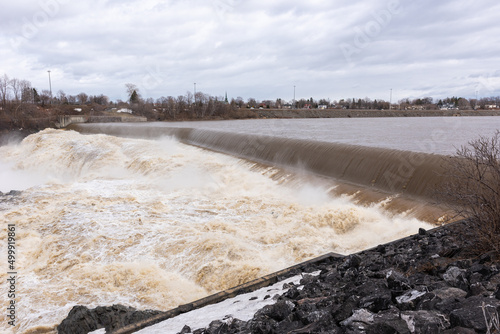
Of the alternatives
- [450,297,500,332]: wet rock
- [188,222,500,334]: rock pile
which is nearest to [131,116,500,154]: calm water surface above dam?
[188,222,500,334]: rock pile

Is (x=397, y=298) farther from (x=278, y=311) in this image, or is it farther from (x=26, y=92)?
(x=26, y=92)

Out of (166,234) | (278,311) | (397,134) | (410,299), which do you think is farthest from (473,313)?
(397,134)

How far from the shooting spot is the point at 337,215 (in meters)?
8.83

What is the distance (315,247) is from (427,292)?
443 cm

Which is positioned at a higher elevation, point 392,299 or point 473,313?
point 473,313

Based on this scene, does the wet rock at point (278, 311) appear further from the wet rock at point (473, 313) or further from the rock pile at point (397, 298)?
the wet rock at point (473, 313)

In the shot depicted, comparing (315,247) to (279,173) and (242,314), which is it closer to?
(242,314)

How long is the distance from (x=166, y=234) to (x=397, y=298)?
6.31m

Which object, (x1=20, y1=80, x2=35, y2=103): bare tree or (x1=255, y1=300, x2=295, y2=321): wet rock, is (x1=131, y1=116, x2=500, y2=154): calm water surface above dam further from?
(x1=20, y1=80, x2=35, y2=103): bare tree

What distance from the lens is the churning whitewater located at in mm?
6293

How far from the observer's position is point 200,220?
9.66m

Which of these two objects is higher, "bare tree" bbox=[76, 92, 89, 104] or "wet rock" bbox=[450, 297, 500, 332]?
"bare tree" bbox=[76, 92, 89, 104]

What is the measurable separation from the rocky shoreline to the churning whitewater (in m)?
1.15

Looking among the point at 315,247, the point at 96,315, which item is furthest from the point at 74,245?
the point at 315,247
